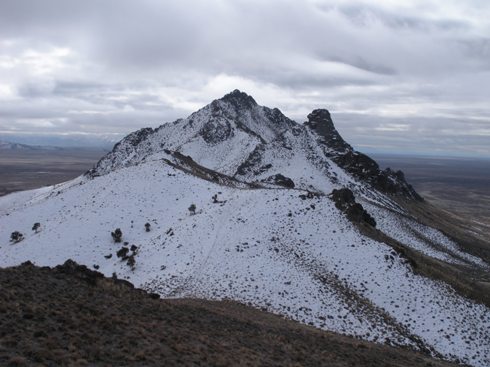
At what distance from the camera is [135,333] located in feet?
55.2

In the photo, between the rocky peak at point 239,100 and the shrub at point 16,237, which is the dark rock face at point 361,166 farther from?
the shrub at point 16,237

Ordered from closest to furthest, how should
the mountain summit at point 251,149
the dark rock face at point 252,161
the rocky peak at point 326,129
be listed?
1. the dark rock face at point 252,161
2. the mountain summit at point 251,149
3. the rocky peak at point 326,129

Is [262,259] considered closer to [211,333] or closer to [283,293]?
[283,293]

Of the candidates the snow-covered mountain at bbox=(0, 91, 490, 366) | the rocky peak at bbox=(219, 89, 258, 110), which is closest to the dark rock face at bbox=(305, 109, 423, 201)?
the rocky peak at bbox=(219, 89, 258, 110)

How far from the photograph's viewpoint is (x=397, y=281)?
35.7 meters

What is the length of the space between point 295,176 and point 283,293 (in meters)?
63.8

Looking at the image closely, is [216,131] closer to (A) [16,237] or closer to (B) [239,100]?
(B) [239,100]

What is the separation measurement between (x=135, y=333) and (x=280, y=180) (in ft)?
236

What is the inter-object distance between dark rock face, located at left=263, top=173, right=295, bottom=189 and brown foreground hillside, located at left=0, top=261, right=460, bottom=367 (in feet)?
192

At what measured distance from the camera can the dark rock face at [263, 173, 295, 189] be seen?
284ft

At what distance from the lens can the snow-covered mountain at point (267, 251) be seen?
31.3m

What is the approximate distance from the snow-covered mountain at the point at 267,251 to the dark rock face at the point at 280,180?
15714 millimetres

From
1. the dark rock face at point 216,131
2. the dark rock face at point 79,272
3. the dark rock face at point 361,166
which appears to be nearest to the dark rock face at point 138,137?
the dark rock face at point 216,131

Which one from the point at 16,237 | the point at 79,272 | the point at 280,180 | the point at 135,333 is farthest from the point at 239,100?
the point at 135,333
